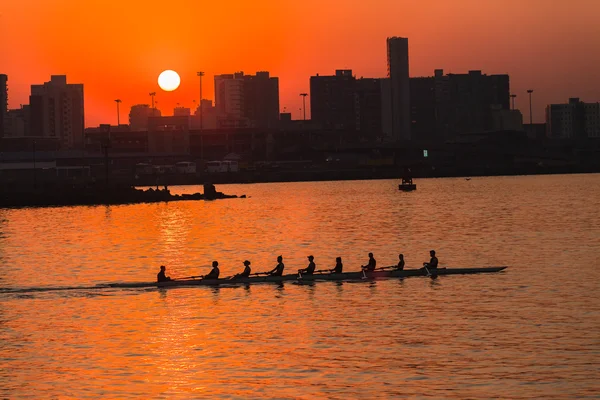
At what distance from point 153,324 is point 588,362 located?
20540 millimetres

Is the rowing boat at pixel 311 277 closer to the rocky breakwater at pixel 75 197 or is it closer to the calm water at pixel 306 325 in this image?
the calm water at pixel 306 325

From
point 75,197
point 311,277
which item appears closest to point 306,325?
point 311,277

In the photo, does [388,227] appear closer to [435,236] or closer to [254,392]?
[435,236]

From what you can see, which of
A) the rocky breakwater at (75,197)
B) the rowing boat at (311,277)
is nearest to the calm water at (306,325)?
the rowing boat at (311,277)

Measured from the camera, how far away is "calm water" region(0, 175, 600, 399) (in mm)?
36000

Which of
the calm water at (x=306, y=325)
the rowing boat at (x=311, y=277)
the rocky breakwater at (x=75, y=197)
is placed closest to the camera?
the calm water at (x=306, y=325)

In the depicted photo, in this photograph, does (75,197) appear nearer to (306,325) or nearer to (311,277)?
(311,277)

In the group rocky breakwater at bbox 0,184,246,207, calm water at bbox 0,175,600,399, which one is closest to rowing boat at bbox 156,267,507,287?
calm water at bbox 0,175,600,399

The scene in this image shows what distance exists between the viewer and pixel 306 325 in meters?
47.9

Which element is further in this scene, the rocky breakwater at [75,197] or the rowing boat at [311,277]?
the rocky breakwater at [75,197]

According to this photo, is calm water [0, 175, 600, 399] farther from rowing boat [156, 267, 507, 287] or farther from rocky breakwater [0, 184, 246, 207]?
rocky breakwater [0, 184, 246, 207]

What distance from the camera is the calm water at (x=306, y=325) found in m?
36.0

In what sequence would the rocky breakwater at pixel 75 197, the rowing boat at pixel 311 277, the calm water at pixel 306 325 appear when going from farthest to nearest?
the rocky breakwater at pixel 75 197 → the rowing boat at pixel 311 277 → the calm water at pixel 306 325

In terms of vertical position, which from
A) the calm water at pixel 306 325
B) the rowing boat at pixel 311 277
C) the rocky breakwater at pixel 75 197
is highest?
the rocky breakwater at pixel 75 197
